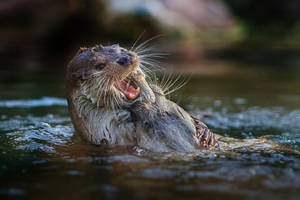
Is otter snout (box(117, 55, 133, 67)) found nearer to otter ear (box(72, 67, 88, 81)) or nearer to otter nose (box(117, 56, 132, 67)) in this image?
otter nose (box(117, 56, 132, 67))

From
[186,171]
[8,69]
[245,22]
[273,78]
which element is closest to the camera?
[186,171]

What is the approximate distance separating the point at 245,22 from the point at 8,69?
13175 mm

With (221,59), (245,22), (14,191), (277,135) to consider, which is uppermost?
(245,22)

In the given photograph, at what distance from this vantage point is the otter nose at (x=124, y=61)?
130 inches

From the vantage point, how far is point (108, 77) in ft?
10.9

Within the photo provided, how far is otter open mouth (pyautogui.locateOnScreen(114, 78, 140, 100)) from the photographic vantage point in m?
3.46

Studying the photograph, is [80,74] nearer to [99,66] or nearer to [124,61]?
[99,66]

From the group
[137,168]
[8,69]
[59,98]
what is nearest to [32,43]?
[8,69]

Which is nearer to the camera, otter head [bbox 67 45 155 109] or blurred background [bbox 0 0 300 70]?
otter head [bbox 67 45 155 109]

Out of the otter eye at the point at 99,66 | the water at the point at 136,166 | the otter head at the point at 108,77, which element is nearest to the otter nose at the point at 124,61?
the otter head at the point at 108,77

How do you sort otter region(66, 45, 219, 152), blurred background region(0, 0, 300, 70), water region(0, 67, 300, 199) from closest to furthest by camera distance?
water region(0, 67, 300, 199), otter region(66, 45, 219, 152), blurred background region(0, 0, 300, 70)

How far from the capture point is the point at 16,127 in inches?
180

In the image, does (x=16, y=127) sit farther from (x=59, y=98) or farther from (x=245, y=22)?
(x=245, y=22)

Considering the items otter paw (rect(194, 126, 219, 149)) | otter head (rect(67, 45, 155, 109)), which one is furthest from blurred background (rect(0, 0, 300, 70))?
otter paw (rect(194, 126, 219, 149))
